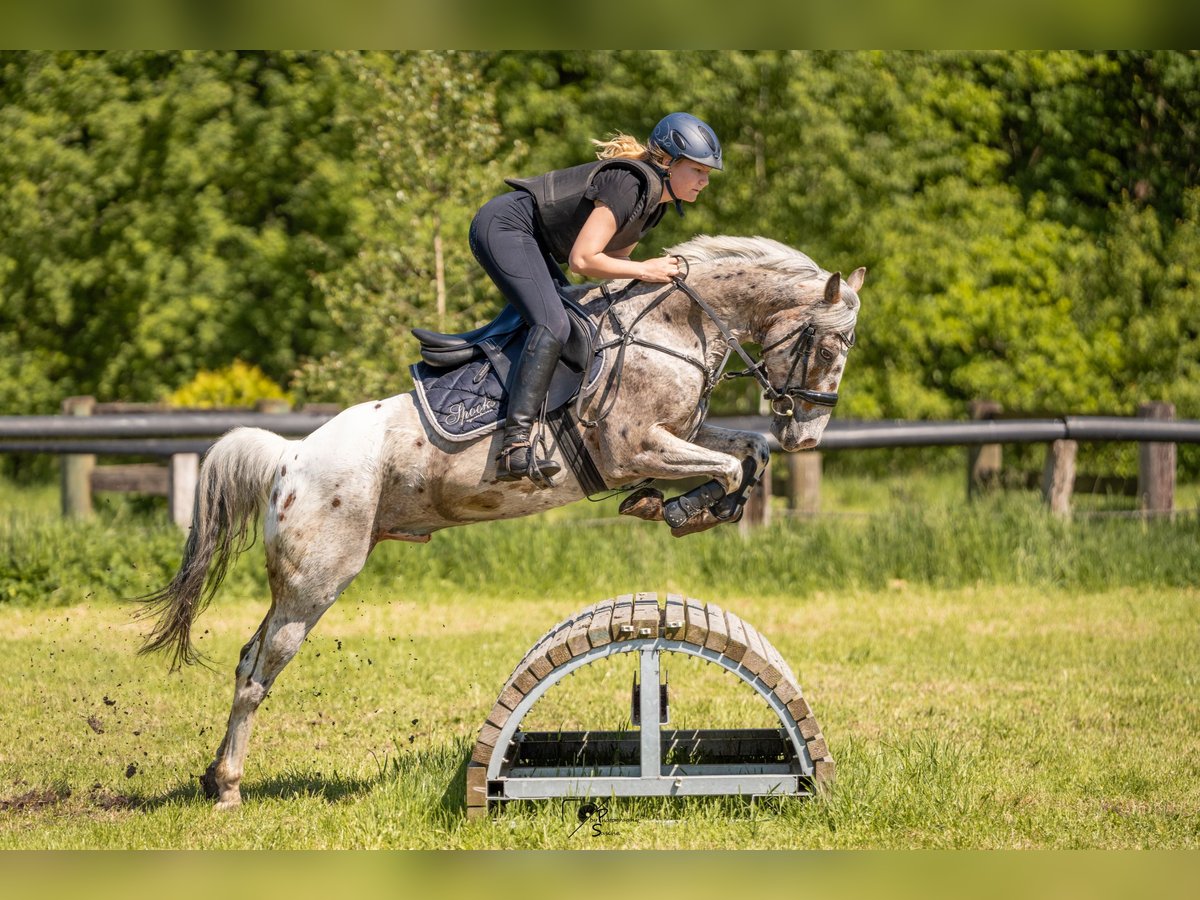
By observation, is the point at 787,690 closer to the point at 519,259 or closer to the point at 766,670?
the point at 766,670

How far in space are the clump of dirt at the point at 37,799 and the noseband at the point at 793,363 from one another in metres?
3.34

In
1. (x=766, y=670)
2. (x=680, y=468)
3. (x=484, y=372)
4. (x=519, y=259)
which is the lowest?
(x=766, y=670)

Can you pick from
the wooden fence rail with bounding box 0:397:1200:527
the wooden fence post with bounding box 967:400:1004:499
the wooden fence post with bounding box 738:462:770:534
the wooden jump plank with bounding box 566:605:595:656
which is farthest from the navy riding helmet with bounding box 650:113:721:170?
the wooden fence post with bounding box 967:400:1004:499

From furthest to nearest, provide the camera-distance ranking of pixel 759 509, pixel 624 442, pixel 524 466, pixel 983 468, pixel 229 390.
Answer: pixel 229 390 < pixel 983 468 < pixel 759 509 < pixel 624 442 < pixel 524 466

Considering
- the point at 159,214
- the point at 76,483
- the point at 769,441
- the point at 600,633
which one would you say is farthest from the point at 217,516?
the point at 159,214

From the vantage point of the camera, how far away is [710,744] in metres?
5.54

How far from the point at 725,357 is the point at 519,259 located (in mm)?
888

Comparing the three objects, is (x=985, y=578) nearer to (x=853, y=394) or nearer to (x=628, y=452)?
(x=628, y=452)

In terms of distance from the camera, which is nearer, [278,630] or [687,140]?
[687,140]

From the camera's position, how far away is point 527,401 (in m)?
4.84

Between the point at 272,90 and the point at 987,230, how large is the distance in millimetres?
11293

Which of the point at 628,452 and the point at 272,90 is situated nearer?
the point at 628,452

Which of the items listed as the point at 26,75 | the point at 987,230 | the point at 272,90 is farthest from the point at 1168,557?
the point at 26,75

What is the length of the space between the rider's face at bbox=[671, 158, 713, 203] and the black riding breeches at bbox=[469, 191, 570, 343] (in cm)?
56
